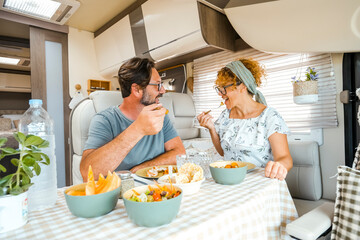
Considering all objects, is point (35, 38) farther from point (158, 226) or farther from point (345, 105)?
point (345, 105)

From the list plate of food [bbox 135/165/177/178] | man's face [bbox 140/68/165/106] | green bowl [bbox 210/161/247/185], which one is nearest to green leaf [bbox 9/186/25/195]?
plate of food [bbox 135/165/177/178]

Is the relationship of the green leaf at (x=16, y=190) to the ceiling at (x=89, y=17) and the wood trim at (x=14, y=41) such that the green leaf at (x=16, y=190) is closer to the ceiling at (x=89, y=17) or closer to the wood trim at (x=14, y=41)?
the ceiling at (x=89, y=17)

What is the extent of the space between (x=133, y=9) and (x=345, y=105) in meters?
2.76

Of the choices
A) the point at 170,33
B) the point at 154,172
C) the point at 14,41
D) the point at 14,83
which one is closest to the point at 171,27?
the point at 170,33

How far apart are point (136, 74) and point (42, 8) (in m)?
2.16

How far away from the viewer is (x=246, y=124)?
1.50 m

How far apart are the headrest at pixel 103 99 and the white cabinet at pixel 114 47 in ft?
4.91

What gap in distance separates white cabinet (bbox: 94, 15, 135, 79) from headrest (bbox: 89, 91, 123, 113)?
4.91 ft

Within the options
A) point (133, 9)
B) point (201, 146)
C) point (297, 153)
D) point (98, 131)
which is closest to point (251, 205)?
point (98, 131)

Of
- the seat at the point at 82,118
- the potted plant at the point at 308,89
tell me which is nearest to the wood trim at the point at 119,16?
the seat at the point at 82,118

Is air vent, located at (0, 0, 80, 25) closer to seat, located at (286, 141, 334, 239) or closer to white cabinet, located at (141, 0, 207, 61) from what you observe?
white cabinet, located at (141, 0, 207, 61)

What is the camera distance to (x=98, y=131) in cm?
132

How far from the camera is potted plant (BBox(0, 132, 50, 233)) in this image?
53cm

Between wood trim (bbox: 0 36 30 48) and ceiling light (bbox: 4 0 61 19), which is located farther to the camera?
wood trim (bbox: 0 36 30 48)
